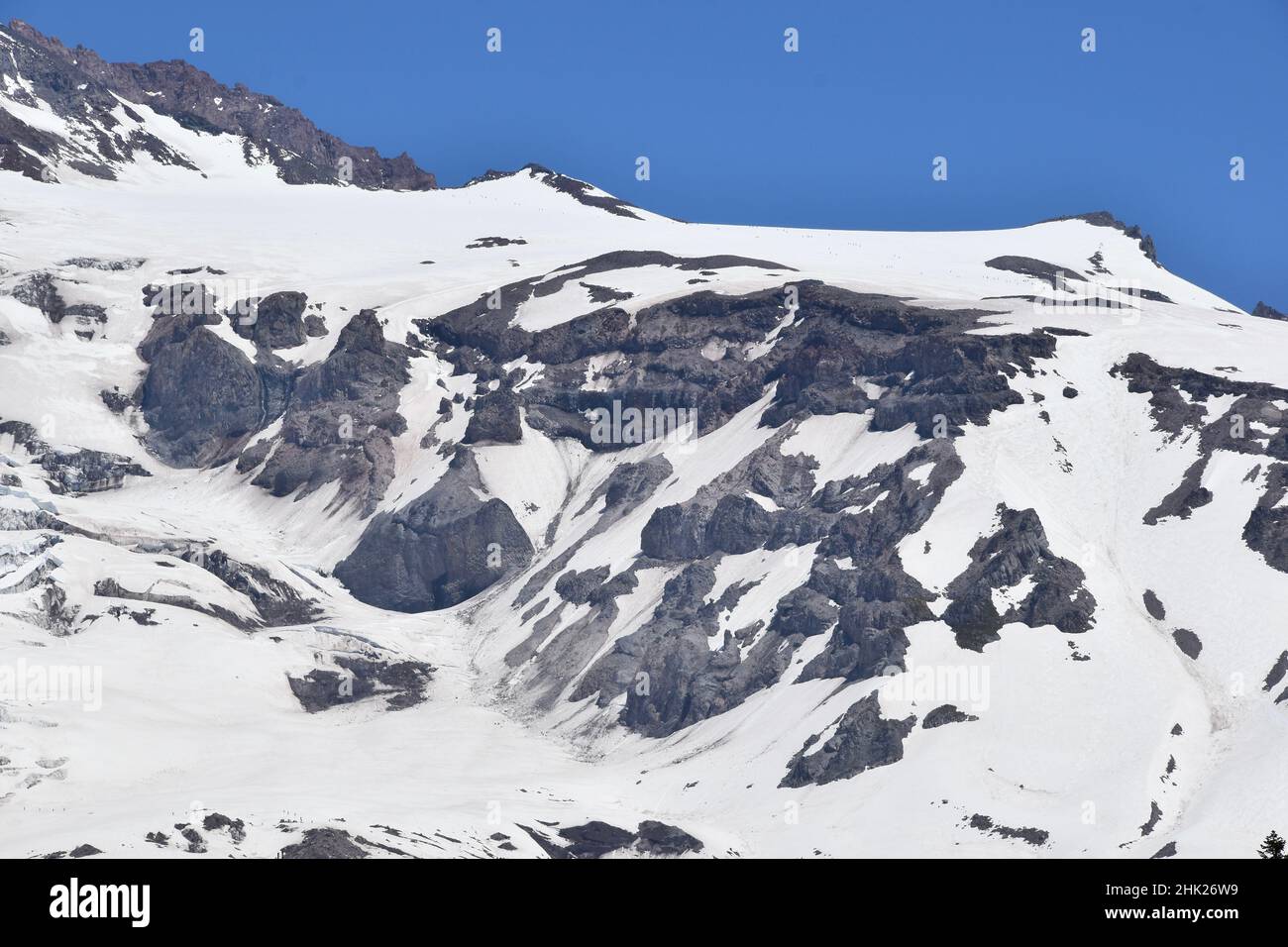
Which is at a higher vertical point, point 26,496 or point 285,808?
point 26,496

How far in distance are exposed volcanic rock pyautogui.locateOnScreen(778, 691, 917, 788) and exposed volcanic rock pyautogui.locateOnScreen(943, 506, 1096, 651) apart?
12011mm

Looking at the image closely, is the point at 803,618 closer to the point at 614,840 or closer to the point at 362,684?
the point at 614,840

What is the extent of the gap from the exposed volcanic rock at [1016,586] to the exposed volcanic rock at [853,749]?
12.0m

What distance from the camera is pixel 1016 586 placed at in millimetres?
154375

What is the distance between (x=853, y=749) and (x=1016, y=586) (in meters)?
25.1

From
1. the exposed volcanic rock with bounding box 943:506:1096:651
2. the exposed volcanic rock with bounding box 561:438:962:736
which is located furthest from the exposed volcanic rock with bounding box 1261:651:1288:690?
the exposed volcanic rock with bounding box 561:438:962:736

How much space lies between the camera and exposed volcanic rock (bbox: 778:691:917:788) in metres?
136

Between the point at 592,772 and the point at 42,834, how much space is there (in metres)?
45.0

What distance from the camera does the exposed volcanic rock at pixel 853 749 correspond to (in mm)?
135750

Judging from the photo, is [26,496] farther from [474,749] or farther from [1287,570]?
[1287,570]

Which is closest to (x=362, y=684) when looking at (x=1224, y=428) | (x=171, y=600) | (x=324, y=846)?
(x=171, y=600)

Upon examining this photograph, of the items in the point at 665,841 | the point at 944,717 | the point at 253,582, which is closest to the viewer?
the point at 665,841

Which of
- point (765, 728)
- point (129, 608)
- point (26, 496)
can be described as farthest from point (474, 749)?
point (26, 496)
